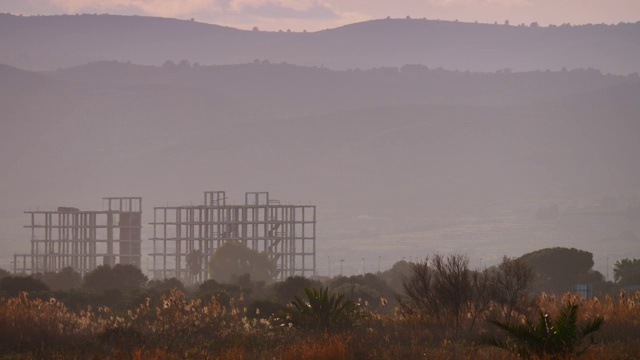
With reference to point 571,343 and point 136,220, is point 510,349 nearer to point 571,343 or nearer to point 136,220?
point 571,343

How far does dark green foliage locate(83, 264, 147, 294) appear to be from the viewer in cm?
10156

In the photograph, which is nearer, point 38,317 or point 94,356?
point 94,356

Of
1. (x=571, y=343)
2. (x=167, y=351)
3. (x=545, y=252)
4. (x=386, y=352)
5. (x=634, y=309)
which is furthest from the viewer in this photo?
(x=545, y=252)

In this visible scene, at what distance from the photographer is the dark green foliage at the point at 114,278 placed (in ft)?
333

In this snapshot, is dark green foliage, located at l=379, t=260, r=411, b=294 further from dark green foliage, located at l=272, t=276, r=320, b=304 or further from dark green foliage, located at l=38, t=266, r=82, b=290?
dark green foliage, located at l=272, t=276, r=320, b=304

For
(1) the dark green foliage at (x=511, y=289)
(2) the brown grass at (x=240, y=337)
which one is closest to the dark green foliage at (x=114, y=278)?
(1) the dark green foliage at (x=511, y=289)

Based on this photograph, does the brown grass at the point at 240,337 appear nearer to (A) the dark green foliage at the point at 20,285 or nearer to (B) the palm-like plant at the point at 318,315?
(B) the palm-like plant at the point at 318,315

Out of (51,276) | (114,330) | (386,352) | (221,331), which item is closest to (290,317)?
(221,331)

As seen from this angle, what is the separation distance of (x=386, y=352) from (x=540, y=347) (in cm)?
437

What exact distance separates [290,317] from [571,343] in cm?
1271

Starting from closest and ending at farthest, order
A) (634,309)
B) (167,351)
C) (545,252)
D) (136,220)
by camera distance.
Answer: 1. (167,351)
2. (634,309)
3. (545,252)
4. (136,220)

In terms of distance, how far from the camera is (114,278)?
105875mm

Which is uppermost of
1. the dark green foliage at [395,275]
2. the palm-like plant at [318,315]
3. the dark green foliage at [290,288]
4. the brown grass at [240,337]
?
the dark green foliage at [395,275]

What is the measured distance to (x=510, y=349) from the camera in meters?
28.5
